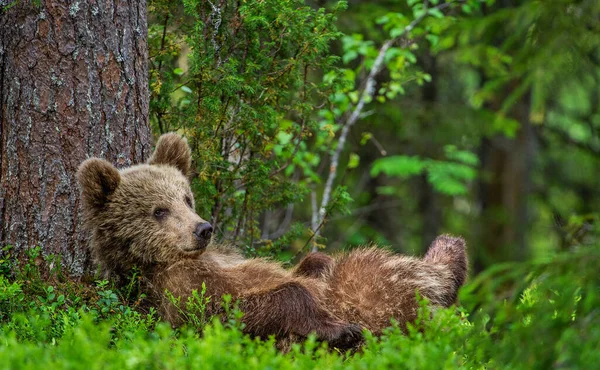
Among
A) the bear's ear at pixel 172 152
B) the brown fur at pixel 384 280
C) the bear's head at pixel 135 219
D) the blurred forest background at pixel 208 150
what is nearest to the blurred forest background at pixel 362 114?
the blurred forest background at pixel 208 150

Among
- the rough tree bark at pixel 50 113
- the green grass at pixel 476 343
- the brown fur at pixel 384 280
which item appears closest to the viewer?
the green grass at pixel 476 343

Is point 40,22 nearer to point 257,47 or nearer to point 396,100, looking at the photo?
point 257,47

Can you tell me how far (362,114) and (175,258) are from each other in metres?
4.83

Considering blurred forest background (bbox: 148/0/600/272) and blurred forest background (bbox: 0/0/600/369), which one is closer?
blurred forest background (bbox: 0/0/600/369)

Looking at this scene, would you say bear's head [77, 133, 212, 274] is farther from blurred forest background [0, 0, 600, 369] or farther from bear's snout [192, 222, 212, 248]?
blurred forest background [0, 0, 600, 369]

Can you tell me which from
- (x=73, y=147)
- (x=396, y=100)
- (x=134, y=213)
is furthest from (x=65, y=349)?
(x=396, y=100)

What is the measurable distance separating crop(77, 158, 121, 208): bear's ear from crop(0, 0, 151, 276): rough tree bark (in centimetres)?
27

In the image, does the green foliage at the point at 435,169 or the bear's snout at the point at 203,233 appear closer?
the bear's snout at the point at 203,233

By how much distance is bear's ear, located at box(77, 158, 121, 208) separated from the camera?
5309mm

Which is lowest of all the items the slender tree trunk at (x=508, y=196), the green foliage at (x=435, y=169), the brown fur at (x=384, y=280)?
the slender tree trunk at (x=508, y=196)

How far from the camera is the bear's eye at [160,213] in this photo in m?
5.63

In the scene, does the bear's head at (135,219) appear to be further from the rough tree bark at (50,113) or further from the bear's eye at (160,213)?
the rough tree bark at (50,113)

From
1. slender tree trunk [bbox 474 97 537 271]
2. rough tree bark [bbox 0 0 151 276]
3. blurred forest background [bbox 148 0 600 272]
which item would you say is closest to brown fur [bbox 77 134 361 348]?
rough tree bark [bbox 0 0 151 276]

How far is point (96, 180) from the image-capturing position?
5387 mm
